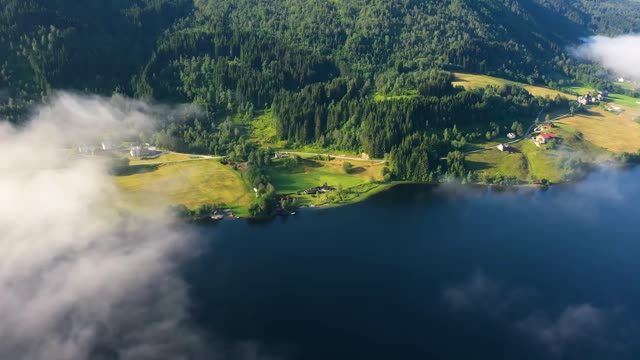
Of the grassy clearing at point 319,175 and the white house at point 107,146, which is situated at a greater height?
the white house at point 107,146

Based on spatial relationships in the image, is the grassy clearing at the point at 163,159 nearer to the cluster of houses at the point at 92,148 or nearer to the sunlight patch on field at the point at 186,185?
the sunlight patch on field at the point at 186,185

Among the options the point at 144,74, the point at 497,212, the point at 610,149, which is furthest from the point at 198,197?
the point at 610,149

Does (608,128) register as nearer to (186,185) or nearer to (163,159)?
(186,185)

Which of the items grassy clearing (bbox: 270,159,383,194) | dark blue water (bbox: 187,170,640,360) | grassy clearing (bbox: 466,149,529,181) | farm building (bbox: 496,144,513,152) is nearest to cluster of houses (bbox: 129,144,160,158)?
grassy clearing (bbox: 270,159,383,194)

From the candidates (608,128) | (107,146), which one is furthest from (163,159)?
(608,128)

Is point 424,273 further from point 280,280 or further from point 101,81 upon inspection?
point 101,81

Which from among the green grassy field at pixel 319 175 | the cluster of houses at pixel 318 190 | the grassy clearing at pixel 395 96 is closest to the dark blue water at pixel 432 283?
the cluster of houses at pixel 318 190
